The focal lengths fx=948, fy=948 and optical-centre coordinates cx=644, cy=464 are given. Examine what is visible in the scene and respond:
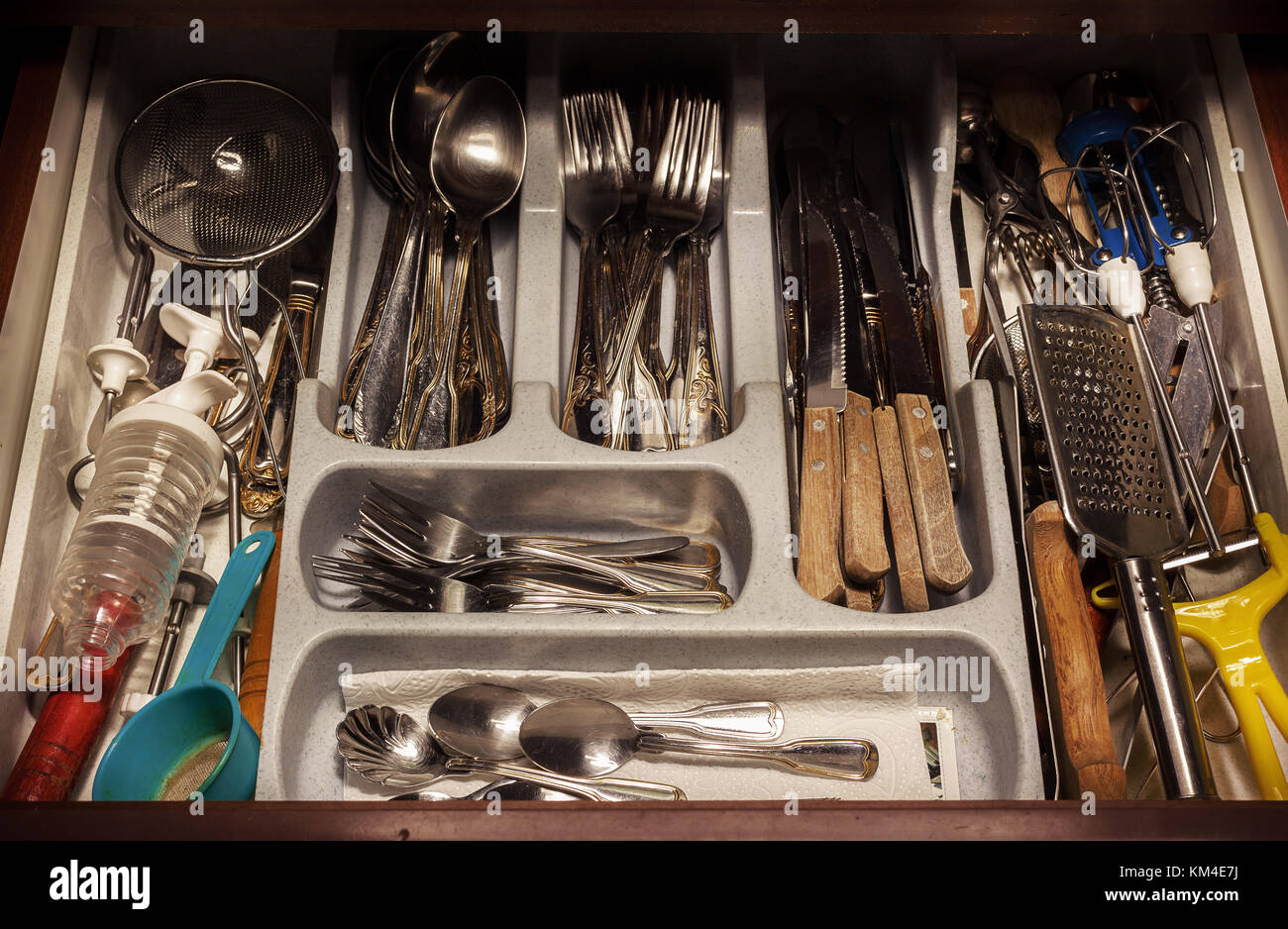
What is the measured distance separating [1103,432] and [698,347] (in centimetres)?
35

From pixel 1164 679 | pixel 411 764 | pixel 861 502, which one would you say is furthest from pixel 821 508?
pixel 411 764

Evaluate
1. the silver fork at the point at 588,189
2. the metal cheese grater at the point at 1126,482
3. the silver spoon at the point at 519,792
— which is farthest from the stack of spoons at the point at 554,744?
the silver fork at the point at 588,189

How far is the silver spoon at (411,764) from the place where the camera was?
70 cm

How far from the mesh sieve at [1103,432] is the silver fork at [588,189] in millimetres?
390

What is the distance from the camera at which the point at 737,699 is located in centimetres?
76

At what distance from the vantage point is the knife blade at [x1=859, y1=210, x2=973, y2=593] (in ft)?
2.42

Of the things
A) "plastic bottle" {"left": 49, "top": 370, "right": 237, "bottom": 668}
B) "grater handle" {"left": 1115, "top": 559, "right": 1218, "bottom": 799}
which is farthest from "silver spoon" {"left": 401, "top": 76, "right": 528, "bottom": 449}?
"grater handle" {"left": 1115, "top": 559, "right": 1218, "bottom": 799}

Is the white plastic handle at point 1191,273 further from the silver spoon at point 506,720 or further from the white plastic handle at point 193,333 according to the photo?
the white plastic handle at point 193,333

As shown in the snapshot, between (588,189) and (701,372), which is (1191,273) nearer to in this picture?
(701,372)

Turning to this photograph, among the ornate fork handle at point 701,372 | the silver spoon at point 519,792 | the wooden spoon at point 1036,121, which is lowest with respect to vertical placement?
the silver spoon at point 519,792

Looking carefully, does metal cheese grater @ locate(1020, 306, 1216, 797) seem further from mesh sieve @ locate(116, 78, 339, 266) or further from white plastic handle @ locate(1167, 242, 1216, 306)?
mesh sieve @ locate(116, 78, 339, 266)

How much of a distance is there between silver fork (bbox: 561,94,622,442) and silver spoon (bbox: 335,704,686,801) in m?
0.35

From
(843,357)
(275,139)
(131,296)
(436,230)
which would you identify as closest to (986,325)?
(843,357)
